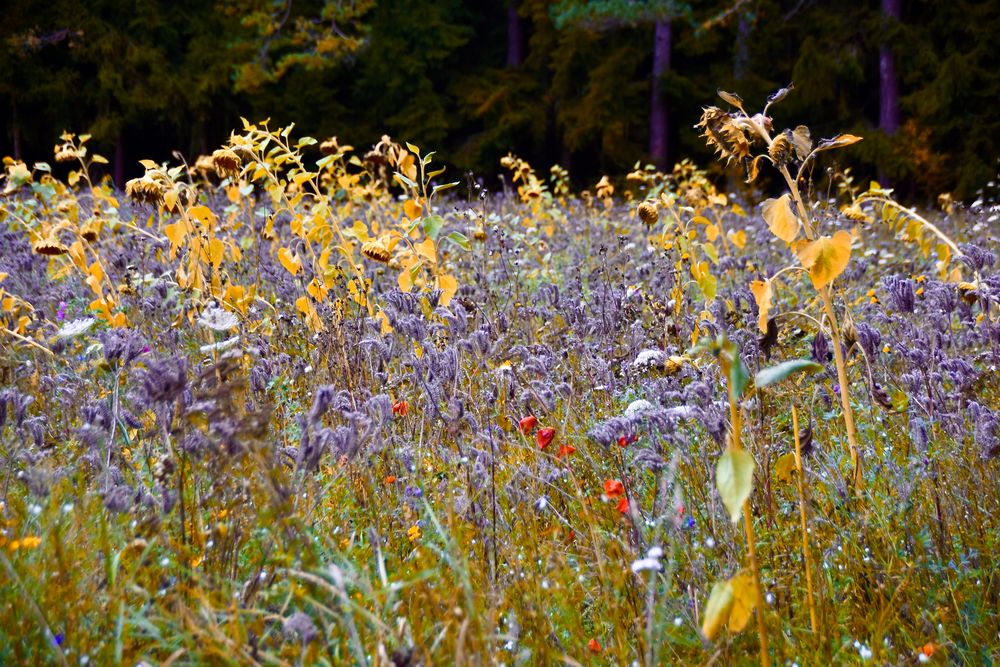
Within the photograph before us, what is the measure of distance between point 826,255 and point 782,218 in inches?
4.6

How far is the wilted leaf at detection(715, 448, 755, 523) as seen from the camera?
3.42ft

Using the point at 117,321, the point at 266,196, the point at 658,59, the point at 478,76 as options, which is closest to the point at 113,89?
the point at 478,76

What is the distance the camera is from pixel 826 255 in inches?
65.3

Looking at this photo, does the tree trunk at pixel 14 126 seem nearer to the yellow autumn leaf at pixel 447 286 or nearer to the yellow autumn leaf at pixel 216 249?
the yellow autumn leaf at pixel 216 249

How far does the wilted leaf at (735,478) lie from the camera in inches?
41.1

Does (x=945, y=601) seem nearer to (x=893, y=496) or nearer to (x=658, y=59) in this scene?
(x=893, y=496)

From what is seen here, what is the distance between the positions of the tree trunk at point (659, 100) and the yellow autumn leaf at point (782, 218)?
1408 cm

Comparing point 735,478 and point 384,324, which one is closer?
point 735,478

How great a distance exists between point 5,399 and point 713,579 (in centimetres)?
167

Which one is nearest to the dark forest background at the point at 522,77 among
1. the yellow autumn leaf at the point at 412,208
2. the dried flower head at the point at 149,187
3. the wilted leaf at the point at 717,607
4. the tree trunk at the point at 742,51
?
the tree trunk at the point at 742,51

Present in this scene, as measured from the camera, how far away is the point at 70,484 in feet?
6.75

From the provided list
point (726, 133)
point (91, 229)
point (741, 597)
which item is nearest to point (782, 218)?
point (726, 133)

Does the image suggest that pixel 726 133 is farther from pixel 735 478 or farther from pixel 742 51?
pixel 742 51

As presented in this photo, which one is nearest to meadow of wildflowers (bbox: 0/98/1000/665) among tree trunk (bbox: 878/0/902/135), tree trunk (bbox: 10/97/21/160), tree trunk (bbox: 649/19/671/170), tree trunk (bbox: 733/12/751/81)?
→ tree trunk (bbox: 878/0/902/135)
